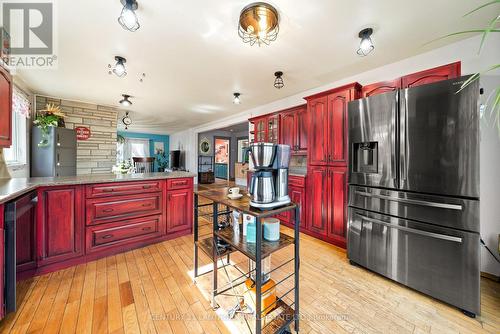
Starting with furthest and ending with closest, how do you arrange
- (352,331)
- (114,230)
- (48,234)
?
(114,230) → (48,234) → (352,331)

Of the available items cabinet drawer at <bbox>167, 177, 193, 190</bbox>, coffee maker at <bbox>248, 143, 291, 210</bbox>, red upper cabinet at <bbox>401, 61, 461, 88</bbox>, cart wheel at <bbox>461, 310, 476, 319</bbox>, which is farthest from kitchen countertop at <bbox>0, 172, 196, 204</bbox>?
cart wheel at <bbox>461, 310, 476, 319</bbox>

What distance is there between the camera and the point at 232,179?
9.16 meters

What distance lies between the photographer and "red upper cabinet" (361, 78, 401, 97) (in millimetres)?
2362

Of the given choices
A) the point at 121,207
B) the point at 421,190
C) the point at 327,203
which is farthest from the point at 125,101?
the point at 421,190

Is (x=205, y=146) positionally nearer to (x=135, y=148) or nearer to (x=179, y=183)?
(x=135, y=148)

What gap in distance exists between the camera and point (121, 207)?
2.47 meters

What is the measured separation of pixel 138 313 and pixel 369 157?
2.60 metres

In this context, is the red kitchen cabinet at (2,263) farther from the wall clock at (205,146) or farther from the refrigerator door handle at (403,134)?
the wall clock at (205,146)

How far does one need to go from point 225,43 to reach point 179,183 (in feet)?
6.42

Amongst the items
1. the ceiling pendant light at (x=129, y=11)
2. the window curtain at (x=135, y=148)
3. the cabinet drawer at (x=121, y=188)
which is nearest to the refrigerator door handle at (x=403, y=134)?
the ceiling pendant light at (x=129, y=11)

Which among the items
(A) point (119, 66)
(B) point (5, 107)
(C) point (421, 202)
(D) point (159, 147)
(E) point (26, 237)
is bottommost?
(E) point (26, 237)

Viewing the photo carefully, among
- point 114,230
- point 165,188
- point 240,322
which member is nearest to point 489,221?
point 240,322

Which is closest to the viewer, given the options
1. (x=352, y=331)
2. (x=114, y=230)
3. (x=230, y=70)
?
(x=352, y=331)

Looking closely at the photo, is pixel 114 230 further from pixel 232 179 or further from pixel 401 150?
pixel 232 179
